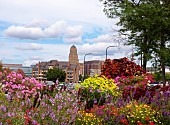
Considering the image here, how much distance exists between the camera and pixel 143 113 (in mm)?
9234

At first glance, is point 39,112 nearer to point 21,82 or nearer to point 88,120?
point 88,120

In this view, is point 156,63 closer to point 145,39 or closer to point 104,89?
point 145,39

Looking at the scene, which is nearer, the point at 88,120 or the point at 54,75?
the point at 88,120

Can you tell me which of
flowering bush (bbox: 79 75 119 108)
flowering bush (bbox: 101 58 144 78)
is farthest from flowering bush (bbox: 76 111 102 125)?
flowering bush (bbox: 101 58 144 78)

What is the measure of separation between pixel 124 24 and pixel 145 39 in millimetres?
2624

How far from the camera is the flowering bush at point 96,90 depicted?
13430 mm

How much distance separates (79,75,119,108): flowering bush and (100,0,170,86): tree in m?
21.6

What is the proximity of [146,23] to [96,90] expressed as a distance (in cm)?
2369

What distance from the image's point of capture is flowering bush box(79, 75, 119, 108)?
44.1 ft

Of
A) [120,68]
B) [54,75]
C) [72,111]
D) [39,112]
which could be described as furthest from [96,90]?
[54,75]

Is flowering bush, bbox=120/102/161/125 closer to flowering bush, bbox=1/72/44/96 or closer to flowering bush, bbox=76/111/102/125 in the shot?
flowering bush, bbox=76/111/102/125

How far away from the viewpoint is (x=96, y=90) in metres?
13.8

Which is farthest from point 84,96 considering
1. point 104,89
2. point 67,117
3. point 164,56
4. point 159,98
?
point 164,56

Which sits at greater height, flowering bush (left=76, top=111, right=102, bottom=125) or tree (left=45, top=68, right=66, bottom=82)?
flowering bush (left=76, top=111, right=102, bottom=125)
